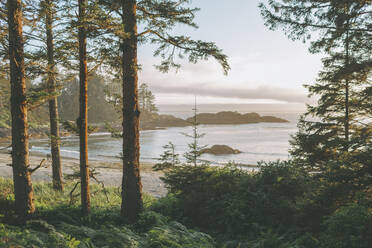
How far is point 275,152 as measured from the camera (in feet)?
124

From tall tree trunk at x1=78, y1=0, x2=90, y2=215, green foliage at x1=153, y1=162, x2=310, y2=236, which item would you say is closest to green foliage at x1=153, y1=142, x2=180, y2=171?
green foliage at x1=153, y1=162, x2=310, y2=236

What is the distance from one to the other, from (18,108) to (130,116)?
8.46 feet

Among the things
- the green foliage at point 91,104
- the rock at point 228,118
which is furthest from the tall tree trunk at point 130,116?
the rock at point 228,118

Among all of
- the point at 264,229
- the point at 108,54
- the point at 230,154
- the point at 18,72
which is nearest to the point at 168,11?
the point at 108,54

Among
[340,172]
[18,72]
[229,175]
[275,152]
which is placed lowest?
[275,152]

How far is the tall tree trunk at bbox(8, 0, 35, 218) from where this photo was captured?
5.46 m

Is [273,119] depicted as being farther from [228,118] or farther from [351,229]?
[351,229]

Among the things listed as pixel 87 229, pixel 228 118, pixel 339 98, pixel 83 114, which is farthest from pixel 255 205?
pixel 228 118

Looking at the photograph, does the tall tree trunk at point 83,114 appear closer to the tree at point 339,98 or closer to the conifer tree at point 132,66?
the conifer tree at point 132,66

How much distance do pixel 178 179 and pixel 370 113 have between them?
10.3 m

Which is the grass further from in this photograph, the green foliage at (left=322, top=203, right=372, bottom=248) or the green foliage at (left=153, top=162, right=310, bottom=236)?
the green foliage at (left=322, top=203, right=372, bottom=248)

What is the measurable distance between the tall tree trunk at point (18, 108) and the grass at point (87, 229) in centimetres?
68

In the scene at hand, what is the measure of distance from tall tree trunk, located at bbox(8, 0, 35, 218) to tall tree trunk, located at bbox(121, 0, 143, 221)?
2341 mm

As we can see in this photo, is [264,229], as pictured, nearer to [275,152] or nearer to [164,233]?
[164,233]
